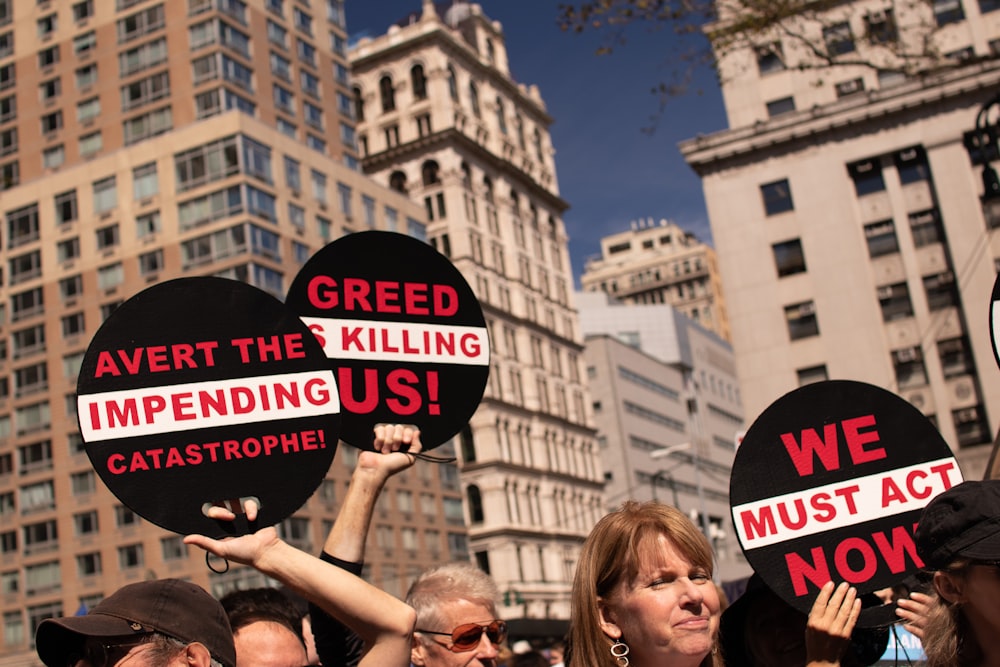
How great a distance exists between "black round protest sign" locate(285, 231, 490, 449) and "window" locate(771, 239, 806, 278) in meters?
45.3

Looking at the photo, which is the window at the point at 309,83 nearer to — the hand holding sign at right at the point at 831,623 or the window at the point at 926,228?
the window at the point at 926,228

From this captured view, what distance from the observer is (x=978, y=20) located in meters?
48.3

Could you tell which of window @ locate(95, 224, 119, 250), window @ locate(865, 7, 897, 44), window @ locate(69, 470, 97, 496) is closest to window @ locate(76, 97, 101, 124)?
window @ locate(95, 224, 119, 250)

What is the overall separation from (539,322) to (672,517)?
91347 mm

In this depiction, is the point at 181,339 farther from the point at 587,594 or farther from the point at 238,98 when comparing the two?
the point at 238,98

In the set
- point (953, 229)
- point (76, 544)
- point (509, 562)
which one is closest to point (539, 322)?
point (509, 562)

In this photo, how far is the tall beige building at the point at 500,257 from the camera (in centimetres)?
8388

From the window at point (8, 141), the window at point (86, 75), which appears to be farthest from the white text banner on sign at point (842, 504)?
the window at point (8, 141)

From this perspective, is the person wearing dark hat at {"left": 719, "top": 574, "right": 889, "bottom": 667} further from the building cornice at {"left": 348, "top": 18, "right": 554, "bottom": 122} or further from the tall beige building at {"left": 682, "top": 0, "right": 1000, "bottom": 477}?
the building cornice at {"left": 348, "top": 18, "right": 554, "bottom": 122}

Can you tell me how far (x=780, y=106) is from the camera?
165 ft

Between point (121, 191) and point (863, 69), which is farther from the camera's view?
point (121, 191)

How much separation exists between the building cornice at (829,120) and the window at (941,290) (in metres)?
6.26

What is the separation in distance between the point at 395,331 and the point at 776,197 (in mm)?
46600

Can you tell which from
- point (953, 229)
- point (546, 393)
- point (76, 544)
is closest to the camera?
point (953, 229)
